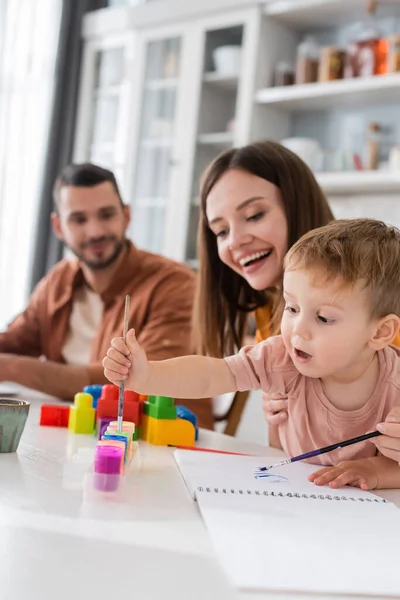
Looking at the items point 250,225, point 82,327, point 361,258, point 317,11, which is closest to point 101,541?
point 361,258

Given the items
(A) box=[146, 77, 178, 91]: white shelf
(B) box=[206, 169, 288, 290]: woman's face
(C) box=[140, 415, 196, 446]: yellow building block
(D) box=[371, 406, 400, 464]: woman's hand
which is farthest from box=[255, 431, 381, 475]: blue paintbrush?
(A) box=[146, 77, 178, 91]: white shelf

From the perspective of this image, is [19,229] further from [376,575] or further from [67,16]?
[376,575]

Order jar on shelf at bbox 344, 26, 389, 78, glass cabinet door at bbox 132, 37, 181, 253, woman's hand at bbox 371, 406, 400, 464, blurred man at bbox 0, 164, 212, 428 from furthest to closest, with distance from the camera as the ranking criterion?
glass cabinet door at bbox 132, 37, 181, 253 < jar on shelf at bbox 344, 26, 389, 78 < blurred man at bbox 0, 164, 212, 428 < woman's hand at bbox 371, 406, 400, 464

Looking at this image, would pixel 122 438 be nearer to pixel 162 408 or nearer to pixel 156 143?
pixel 162 408

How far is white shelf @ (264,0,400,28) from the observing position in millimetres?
3797

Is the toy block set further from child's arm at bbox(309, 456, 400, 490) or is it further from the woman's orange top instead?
the woman's orange top

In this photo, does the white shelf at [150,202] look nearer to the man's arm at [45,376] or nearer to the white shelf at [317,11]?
the white shelf at [317,11]

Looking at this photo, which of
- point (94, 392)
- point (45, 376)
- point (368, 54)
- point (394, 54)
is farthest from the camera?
point (368, 54)

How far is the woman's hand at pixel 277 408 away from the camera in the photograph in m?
1.18

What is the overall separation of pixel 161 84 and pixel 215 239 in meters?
3.02

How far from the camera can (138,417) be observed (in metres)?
1.31

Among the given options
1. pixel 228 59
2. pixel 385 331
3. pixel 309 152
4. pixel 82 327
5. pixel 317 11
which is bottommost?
pixel 82 327

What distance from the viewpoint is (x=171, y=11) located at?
14.4 ft

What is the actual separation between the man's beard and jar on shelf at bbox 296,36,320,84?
169 centimetres
